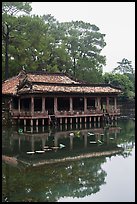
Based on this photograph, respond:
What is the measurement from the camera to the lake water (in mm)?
11375

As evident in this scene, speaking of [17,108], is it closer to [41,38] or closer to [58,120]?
[58,120]

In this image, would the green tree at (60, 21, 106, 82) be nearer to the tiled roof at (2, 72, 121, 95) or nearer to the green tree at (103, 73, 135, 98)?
the green tree at (103, 73, 135, 98)

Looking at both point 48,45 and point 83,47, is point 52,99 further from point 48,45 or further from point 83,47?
point 83,47

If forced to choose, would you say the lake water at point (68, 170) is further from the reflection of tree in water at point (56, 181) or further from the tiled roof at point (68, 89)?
the tiled roof at point (68, 89)

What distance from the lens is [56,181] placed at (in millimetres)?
13047

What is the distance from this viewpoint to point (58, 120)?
36.4 meters

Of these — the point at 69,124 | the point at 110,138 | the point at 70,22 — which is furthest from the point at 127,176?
the point at 70,22

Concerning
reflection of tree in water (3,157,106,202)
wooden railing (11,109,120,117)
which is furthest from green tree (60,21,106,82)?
reflection of tree in water (3,157,106,202)

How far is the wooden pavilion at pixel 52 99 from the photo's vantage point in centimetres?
3447

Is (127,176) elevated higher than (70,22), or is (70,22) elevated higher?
(70,22)

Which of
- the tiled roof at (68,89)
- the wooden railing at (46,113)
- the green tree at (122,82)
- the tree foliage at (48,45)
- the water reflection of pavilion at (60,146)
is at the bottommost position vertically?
the water reflection of pavilion at (60,146)

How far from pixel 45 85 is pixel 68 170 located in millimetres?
21429

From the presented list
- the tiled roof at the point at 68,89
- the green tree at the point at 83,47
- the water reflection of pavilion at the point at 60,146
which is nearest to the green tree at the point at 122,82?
the green tree at the point at 83,47

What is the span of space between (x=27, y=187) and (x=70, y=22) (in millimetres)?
53273
